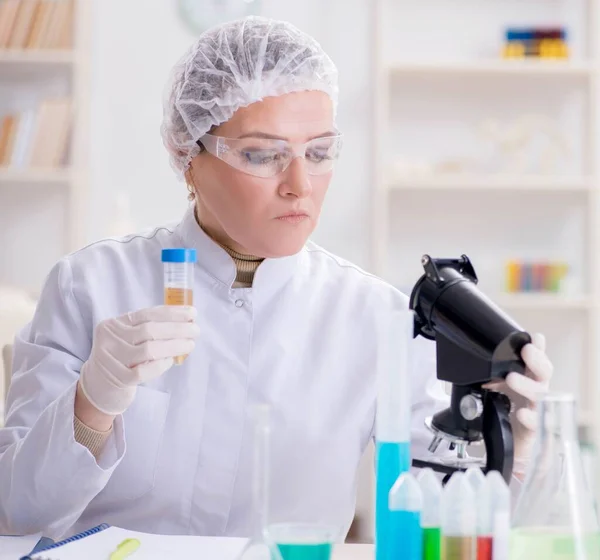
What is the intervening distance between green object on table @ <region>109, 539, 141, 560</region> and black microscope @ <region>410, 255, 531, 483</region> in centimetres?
34

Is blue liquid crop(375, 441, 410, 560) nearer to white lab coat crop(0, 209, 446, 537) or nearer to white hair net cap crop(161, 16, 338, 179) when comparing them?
white lab coat crop(0, 209, 446, 537)

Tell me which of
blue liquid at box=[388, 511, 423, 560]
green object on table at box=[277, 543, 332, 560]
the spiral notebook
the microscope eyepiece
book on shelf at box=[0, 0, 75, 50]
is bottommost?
the spiral notebook

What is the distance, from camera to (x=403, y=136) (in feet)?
12.1

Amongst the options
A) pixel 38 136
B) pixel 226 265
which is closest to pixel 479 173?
pixel 38 136

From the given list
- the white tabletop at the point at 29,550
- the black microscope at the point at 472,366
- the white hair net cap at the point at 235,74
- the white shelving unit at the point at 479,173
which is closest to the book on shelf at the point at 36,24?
the white shelving unit at the point at 479,173

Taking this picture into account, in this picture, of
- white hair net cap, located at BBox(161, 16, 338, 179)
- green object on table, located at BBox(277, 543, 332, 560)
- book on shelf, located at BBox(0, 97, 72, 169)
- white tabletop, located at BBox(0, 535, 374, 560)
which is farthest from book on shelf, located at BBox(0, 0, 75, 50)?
green object on table, located at BBox(277, 543, 332, 560)

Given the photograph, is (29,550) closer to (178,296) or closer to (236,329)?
(178,296)

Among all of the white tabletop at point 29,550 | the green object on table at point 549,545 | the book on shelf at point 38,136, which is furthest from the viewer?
the book on shelf at point 38,136

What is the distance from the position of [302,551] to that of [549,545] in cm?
22

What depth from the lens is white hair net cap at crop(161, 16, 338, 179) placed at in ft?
4.81

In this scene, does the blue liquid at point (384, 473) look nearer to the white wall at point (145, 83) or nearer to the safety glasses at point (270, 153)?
the safety glasses at point (270, 153)

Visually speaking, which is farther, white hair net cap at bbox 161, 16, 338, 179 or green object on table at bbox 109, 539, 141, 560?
white hair net cap at bbox 161, 16, 338, 179

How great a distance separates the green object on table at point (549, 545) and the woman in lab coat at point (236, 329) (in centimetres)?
55

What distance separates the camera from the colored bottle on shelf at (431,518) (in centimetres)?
82
